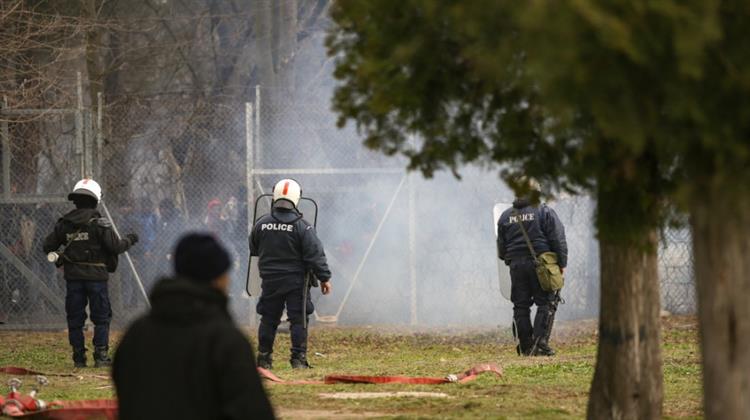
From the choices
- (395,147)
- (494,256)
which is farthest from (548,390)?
(494,256)

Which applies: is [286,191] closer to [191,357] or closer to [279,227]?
[279,227]

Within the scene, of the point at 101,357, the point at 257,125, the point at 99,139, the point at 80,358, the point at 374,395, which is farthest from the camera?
the point at 99,139

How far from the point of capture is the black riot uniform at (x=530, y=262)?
14.4 metres

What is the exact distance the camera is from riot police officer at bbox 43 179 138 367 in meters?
13.7

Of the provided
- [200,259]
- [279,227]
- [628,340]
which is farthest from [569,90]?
[279,227]

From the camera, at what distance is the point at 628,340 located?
7.50 m

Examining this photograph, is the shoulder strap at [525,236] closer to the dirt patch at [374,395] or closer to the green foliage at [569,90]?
the dirt patch at [374,395]

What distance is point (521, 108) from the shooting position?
6410 mm

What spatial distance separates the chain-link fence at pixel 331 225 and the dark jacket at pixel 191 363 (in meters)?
12.7

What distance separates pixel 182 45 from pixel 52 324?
822 cm

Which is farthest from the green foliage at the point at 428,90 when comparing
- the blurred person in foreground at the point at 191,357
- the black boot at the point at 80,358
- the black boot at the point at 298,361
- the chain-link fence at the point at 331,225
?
the chain-link fence at the point at 331,225

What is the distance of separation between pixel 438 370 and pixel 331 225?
7.09 meters

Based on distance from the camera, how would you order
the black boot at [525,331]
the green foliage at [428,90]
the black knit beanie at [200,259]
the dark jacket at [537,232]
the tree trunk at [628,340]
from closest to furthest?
the black knit beanie at [200,259], the green foliage at [428,90], the tree trunk at [628,340], the dark jacket at [537,232], the black boot at [525,331]

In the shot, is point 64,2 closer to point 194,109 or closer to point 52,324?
point 194,109
